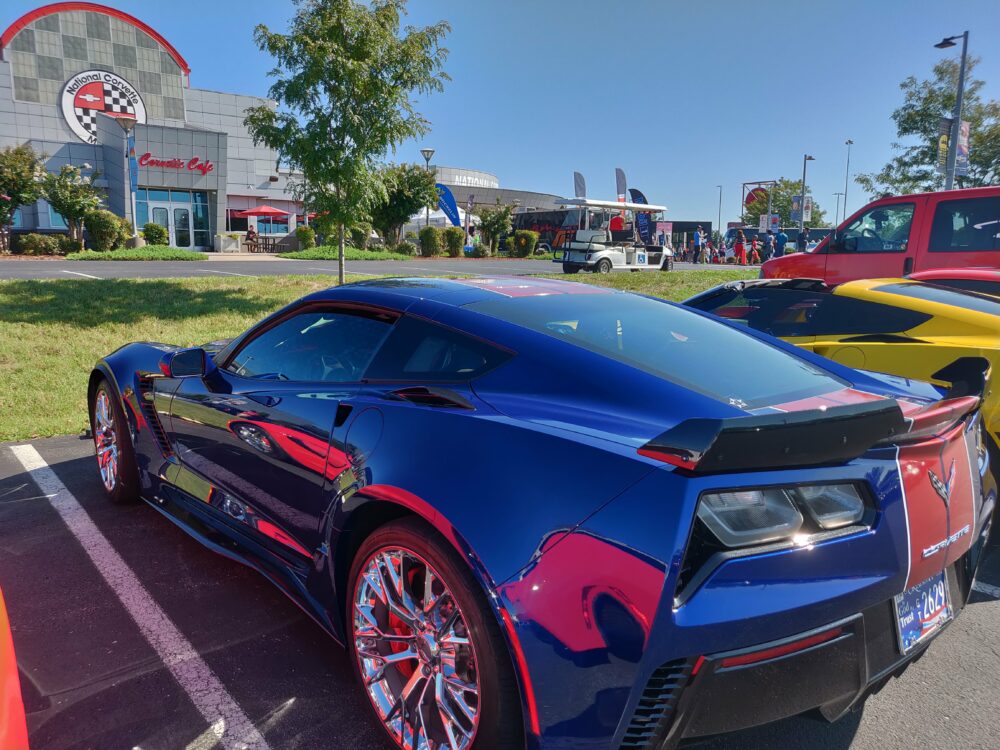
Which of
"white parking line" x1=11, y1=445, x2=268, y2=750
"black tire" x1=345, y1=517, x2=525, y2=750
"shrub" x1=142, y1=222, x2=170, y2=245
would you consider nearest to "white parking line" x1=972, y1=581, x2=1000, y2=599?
"black tire" x1=345, y1=517, x2=525, y2=750

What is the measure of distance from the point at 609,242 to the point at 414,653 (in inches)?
922

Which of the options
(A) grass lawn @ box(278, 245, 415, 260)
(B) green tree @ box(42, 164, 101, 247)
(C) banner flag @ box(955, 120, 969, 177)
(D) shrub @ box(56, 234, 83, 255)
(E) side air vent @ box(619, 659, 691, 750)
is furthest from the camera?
(A) grass lawn @ box(278, 245, 415, 260)

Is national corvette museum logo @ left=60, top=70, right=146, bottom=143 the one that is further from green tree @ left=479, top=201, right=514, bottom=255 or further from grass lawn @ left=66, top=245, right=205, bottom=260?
green tree @ left=479, top=201, right=514, bottom=255

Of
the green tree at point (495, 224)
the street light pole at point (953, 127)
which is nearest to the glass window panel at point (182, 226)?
the green tree at point (495, 224)

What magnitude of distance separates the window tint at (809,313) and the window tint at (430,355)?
293cm

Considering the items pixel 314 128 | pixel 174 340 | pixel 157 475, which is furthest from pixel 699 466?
pixel 314 128

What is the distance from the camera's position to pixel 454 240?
118 feet

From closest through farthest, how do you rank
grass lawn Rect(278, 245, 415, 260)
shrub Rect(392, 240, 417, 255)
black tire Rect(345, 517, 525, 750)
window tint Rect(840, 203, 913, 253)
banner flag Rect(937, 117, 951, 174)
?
black tire Rect(345, 517, 525, 750) < window tint Rect(840, 203, 913, 253) < banner flag Rect(937, 117, 951, 174) < grass lawn Rect(278, 245, 415, 260) < shrub Rect(392, 240, 417, 255)

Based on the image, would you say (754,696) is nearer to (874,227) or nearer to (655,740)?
(655,740)

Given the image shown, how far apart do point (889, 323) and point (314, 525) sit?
3.47 metres

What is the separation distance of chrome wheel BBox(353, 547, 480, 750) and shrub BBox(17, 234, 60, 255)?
2923 centimetres

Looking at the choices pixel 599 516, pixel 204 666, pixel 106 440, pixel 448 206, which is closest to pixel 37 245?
pixel 448 206

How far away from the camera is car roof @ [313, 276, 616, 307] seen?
8.68ft

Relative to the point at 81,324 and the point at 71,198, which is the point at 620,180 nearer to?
the point at 71,198
